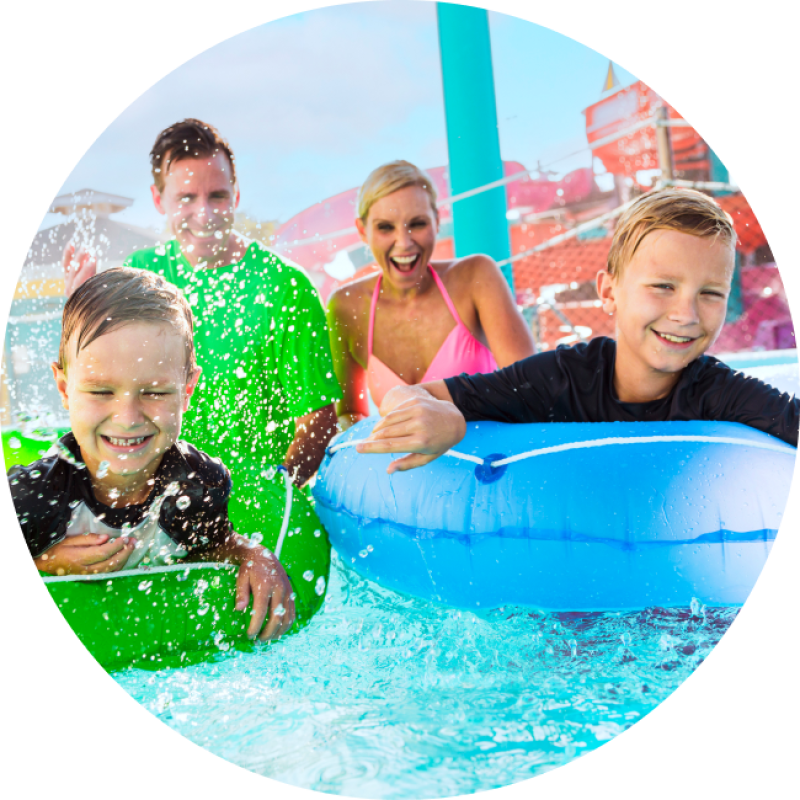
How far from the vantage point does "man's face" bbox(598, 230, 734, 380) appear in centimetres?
137

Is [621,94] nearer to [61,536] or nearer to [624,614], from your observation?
[624,614]

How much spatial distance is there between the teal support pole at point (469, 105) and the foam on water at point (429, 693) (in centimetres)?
89

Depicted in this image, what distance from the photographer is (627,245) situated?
1.45 m

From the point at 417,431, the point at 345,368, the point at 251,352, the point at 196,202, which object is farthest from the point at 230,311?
the point at 417,431

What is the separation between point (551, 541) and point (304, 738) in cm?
51

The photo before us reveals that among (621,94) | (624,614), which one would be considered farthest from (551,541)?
(621,94)

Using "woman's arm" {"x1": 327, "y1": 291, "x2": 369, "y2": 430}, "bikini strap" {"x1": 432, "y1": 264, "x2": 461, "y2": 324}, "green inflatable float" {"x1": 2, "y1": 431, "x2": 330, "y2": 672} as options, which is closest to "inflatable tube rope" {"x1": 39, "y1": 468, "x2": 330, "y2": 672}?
"green inflatable float" {"x1": 2, "y1": 431, "x2": 330, "y2": 672}

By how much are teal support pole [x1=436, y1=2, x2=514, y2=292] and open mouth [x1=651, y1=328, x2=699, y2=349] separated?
0.50 meters

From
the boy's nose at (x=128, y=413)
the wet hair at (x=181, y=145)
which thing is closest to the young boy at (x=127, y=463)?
the boy's nose at (x=128, y=413)

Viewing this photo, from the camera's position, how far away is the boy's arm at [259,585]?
1.40 meters

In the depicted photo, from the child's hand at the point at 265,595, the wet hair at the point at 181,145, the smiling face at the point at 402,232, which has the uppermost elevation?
the wet hair at the point at 181,145

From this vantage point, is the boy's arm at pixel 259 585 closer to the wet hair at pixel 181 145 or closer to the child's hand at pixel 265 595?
the child's hand at pixel 265 595

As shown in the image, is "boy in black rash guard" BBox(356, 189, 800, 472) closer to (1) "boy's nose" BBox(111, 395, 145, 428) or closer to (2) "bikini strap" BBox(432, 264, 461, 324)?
(2) "bikini strap" BBox(432, 264, 461, 324)

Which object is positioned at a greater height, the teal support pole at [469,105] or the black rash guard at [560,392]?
the teal support pole at [469,105]
